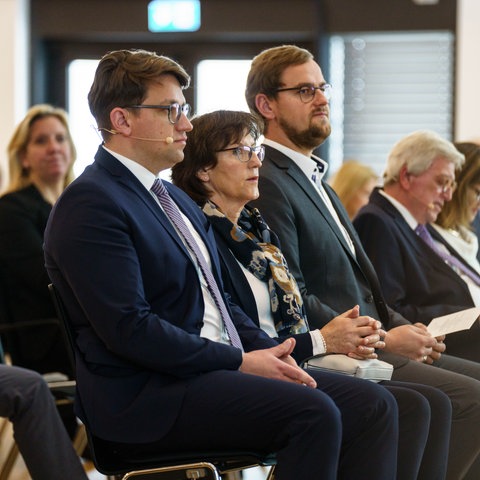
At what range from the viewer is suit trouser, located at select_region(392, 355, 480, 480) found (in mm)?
3084

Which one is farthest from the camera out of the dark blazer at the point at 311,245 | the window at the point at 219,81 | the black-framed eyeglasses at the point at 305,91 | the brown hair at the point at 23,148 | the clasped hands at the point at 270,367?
the window at the point at 219,81

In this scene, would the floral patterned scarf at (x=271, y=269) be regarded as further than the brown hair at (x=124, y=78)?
Yes

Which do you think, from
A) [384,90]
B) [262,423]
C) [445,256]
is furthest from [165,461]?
[384,90]

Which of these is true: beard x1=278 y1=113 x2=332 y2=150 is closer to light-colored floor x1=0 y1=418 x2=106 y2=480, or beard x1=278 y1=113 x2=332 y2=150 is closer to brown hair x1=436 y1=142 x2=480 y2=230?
brown hair x1=436 y1=142 x2=480 y2=230

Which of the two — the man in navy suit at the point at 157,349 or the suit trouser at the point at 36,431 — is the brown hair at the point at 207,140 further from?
the suit trouser at the point at 36,431

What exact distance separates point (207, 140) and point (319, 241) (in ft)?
1.70

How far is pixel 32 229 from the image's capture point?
407 centimetres

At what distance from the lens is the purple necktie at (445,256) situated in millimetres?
3862

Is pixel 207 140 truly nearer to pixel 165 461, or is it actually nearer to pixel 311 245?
pixel 311 245

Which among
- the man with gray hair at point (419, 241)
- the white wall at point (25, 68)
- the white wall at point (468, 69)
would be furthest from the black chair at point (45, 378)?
the white wall at point (468, 69)

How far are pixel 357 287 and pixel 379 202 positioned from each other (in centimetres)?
69

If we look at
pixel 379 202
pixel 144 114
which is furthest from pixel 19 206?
pixel 144 114

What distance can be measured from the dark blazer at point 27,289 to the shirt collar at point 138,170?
4.99ft

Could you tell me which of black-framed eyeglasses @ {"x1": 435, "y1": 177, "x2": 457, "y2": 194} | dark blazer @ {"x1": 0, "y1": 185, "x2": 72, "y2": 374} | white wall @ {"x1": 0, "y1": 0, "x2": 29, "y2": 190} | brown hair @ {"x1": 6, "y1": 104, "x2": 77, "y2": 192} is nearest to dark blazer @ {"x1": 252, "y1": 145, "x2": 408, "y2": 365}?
black-framed eyeglasses @ {"x1": 435, "y1": 177, "x2": 457, "y2": 194}
